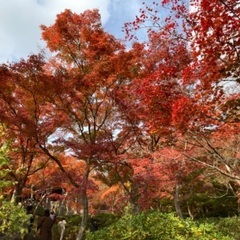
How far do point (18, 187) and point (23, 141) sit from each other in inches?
82.7

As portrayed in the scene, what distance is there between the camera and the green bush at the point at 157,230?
5.71 metres

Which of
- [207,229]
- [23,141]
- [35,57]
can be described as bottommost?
[207,229]

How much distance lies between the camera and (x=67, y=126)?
1356cm

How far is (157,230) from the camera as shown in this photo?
585cm

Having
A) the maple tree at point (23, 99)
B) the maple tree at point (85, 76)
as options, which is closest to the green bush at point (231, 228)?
the maple tree at point (85, 76)

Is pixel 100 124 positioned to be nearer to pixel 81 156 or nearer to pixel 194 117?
pixel 81 156

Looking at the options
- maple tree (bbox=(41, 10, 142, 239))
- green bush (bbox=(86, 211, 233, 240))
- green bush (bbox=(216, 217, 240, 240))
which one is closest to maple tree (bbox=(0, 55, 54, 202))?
maple tree (bbox=(41, 10, 142, 239))

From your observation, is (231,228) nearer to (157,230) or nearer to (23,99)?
(157,230)

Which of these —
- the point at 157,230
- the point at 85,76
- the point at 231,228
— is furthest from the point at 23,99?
the point at 231,228

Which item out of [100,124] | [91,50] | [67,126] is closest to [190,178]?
[100,124]

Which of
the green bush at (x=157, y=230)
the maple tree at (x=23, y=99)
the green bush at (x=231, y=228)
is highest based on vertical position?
the maple tree at (x=23, y=99)

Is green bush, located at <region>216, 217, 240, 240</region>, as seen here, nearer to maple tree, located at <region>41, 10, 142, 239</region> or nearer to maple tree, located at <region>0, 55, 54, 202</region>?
maple tree, located at <region>41, 10, 142, 239</region>

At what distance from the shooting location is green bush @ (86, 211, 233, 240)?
225 inches

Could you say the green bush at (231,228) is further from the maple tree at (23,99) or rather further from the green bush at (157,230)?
the maple tree at (23,99)
